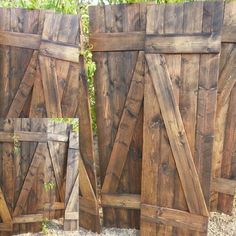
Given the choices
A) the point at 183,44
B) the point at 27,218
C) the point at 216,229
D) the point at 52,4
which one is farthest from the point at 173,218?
the point at 52,4

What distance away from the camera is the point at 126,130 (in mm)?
2496

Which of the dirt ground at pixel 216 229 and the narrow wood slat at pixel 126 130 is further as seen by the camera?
the dirt ground at pixel 216 229

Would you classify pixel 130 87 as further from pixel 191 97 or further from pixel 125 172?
pixel 125 172

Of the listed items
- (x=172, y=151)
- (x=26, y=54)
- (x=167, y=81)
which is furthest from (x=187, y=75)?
(x=26, y=54)

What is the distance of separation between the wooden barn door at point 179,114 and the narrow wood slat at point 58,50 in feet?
2.15

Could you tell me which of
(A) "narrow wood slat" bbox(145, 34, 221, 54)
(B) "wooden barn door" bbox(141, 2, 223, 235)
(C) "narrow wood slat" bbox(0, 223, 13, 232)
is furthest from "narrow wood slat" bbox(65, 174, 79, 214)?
(A) "narrow wood slat" bbox(145, 34, 221, 54)

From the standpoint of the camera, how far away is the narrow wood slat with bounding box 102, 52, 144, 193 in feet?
7.74

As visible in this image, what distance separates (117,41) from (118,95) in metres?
0.45

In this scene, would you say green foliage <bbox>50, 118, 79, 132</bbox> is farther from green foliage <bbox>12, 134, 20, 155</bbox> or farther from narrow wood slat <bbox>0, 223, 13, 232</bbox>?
narrow wood slat <bbox>0, 223, 13, 232</bbox>

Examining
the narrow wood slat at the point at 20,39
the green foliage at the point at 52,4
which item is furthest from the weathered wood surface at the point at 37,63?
the green foliage at the point at 52,4

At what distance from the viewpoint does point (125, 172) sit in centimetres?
263

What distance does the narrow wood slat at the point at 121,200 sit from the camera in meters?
2.62

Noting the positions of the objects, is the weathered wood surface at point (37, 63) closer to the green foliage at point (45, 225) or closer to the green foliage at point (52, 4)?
the green foliage at point (52, 4)

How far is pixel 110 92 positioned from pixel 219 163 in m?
1.34
